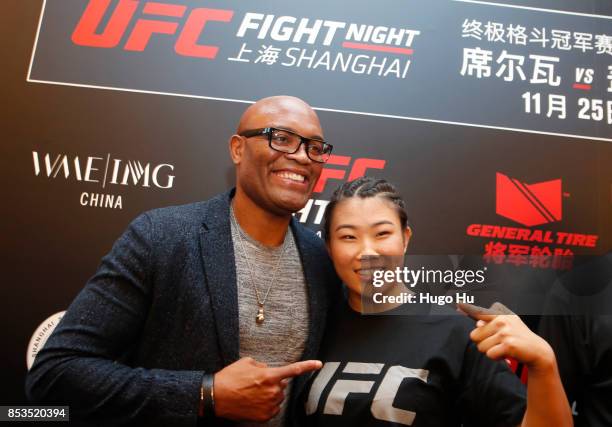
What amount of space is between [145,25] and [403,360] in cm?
168

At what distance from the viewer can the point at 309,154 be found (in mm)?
1576

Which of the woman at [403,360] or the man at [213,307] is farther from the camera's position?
the man at [213,307]

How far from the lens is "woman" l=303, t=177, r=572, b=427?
1.01 meters

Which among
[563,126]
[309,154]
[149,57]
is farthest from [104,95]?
[563,126]

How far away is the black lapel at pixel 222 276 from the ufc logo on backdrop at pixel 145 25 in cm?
86

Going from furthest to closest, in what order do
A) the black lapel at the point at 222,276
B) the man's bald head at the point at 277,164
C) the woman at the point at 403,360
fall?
the man's bald head at the point at 277,164, the black lapel at the point at 222,276, the woman at the point at 403,360

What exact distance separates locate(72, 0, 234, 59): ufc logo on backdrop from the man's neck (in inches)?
30.1

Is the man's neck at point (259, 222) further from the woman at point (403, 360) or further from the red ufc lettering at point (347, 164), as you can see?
the red ufc lettering at point (347, 164)

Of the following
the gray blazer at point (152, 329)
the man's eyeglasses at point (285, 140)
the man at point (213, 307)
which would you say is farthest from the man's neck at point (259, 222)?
the man's eyeglasses at point (285, 140)

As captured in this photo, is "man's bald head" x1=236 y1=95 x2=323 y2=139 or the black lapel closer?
the black lapel

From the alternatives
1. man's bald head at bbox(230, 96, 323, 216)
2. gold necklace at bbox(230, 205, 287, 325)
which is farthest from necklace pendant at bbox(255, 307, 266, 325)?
man's bald head at bbox(230, 96, 323, 216)

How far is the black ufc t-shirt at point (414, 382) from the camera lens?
3.82 feet

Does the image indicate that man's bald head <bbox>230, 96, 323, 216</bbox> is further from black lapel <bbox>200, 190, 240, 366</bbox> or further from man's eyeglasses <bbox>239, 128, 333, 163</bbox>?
black lapel <bbox>200, 190, 240, 366</bbox>

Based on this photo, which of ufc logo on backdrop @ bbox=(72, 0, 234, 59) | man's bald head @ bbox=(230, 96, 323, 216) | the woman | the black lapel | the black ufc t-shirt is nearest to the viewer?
the woman
